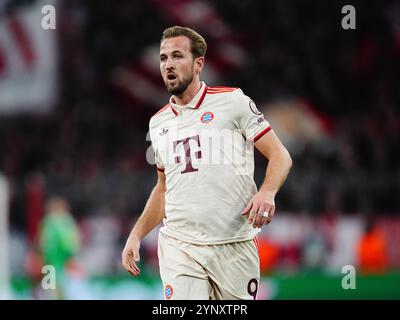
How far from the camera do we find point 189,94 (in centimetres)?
480

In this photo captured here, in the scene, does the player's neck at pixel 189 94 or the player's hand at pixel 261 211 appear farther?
the player's neck at pixel 189 94

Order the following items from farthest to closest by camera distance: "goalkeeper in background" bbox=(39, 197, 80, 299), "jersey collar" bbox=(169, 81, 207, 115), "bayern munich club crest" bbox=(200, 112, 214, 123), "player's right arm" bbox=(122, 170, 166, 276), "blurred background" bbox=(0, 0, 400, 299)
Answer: "blurred background" bbox=(0, 0, 400, 299) → "goalkeeper in background" bbox=(39, 197, 80, 299) → "player's right arm" bbox=(122, 170, 166, 276) → "jersey collar" bbox=(169, 81, 207, 115) → "bayern munich club crest" bbox=(200, 112, 214, 123)

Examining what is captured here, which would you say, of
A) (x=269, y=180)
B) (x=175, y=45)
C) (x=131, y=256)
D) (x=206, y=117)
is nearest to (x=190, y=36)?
(x=175, y=45)

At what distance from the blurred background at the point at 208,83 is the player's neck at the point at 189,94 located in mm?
9395

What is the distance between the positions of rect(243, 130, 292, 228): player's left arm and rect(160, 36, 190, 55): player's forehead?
0.72m

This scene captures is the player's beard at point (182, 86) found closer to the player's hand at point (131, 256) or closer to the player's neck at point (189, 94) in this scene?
the player's neck at point (189, 94)

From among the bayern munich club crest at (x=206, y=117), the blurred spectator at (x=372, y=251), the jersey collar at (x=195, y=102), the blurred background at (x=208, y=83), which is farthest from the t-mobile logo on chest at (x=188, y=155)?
the blurred spectator at (x=372, y=251)

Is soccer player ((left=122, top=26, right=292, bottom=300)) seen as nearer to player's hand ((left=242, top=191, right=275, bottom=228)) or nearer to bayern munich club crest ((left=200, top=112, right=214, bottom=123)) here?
bayern munich club crest ((left=200, top=112, right=214, bottom=123))

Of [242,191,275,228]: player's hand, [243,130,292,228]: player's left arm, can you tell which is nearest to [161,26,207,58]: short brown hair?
[243,130,292,228]: player's left arm

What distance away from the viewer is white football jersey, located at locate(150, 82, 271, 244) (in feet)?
14.9

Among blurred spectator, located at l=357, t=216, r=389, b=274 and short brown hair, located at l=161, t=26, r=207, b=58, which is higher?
short brown hair, located at l=161, t=26, r=207, b=58

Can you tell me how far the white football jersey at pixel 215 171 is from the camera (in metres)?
4.55

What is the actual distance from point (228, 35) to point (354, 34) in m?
2.88
